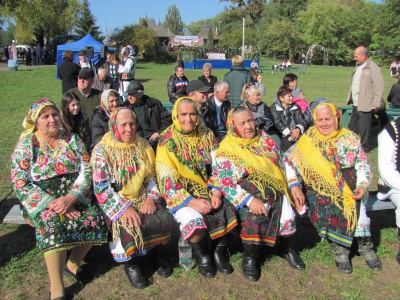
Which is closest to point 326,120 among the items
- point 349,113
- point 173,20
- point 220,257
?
point 220,257

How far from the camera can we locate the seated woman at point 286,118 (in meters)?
5.36

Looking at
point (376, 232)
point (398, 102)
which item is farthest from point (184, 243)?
point (398, 102)

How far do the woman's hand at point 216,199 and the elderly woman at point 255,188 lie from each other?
6cm

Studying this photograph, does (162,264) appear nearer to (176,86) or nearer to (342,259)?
(342,259)

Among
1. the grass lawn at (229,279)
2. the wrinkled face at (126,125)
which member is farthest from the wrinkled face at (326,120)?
the wrinkled face at (126,125)

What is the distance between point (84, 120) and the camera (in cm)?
437

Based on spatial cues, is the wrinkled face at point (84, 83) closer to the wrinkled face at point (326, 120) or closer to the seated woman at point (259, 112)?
the seated woman at point (259, 112)

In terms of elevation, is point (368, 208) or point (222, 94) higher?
point (222, 94)

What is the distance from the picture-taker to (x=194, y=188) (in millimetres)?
3557

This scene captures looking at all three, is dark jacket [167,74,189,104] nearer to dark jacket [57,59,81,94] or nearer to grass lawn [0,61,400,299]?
dark jacket [57,59,81,94]

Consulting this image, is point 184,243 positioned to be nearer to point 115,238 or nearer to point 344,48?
point 115,238

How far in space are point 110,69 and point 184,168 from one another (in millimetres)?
8146

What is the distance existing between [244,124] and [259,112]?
1832 millimetres

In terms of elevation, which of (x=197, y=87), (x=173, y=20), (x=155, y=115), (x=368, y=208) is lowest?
(x=368, y=208)
